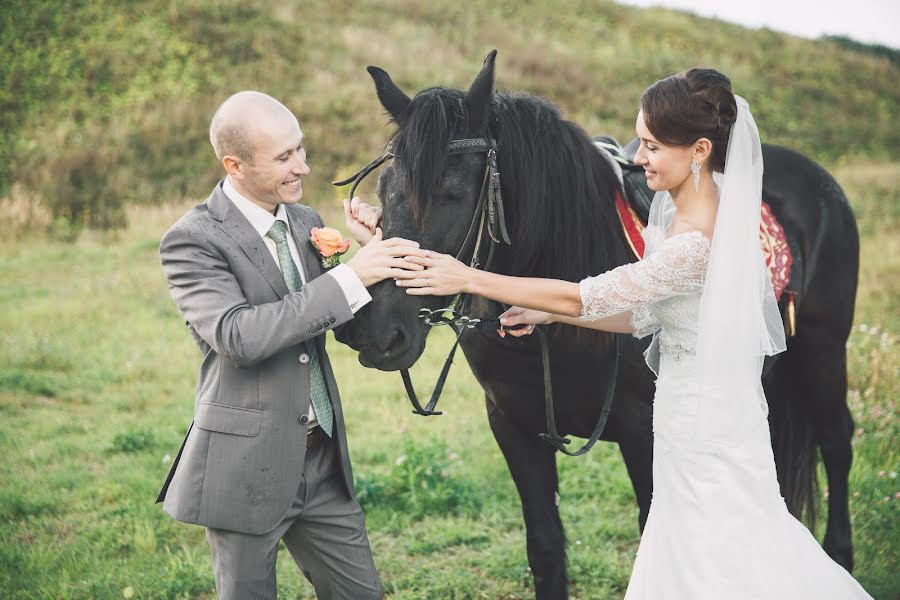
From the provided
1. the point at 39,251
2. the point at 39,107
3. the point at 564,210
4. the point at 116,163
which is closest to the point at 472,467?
the point at 564,210

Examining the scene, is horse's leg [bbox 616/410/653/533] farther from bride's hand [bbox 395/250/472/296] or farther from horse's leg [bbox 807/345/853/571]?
horse's leg [bbox 807/345/853/571]

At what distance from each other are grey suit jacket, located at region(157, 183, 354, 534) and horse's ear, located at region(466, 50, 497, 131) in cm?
→ 76

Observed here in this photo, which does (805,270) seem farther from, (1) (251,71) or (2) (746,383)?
(1) (251,71)

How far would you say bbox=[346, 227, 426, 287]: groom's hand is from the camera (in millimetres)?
2312

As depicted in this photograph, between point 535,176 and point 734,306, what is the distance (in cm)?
81

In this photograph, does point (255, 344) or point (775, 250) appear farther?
point (775, 250)

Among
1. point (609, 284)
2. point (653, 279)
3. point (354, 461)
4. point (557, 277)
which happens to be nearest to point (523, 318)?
point (557, 277)

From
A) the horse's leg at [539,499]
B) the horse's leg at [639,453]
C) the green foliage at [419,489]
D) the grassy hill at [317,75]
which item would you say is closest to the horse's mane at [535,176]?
the horse's leg at [639,453]

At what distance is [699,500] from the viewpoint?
2480 millimetres

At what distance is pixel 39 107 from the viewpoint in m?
16.5

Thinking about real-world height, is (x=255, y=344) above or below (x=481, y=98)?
below

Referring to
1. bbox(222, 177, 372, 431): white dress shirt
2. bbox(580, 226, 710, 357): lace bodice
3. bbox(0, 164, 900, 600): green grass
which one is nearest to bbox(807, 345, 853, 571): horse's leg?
bbox(0, 164, 900, 600): green grass

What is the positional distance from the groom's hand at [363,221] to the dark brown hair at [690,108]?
94 centimetres

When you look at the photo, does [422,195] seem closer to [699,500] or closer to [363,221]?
[363,221]
